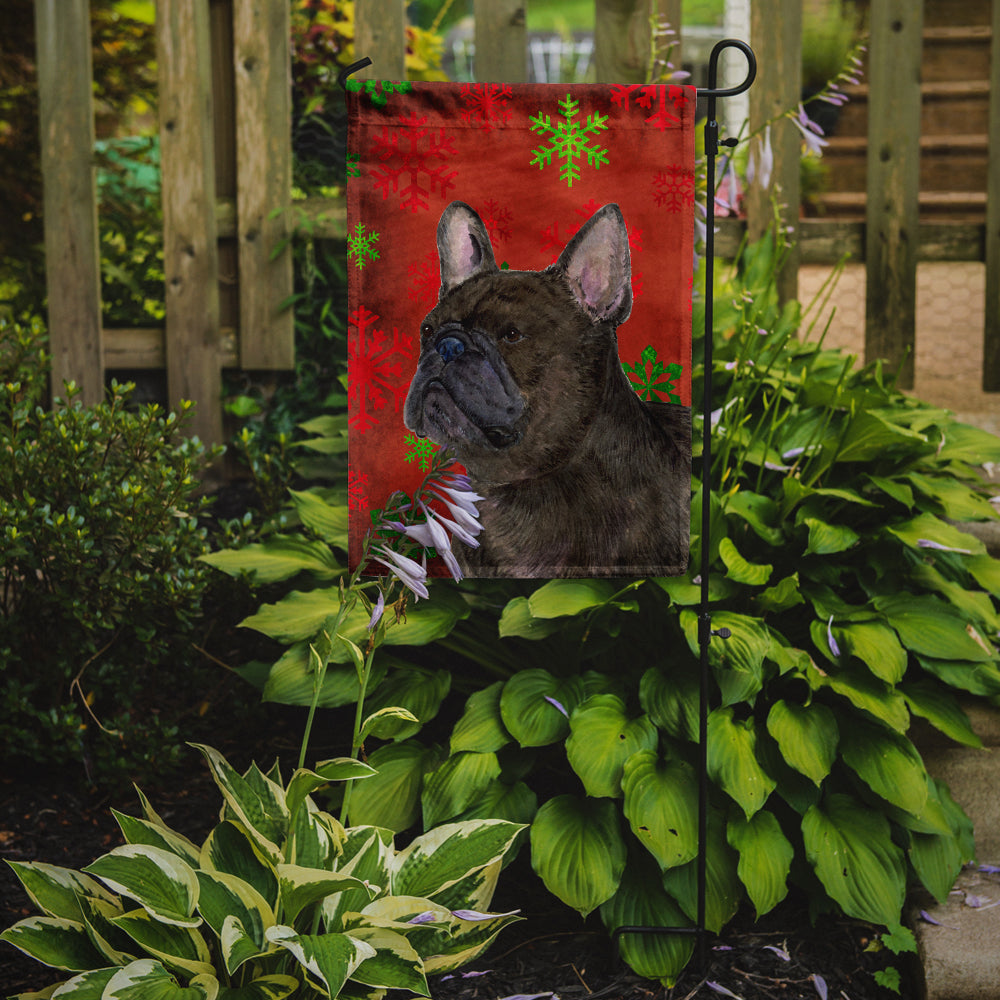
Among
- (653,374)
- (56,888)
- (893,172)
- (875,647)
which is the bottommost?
(56,888)

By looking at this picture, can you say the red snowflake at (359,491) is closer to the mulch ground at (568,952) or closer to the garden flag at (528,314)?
the garden flag at (528,314)

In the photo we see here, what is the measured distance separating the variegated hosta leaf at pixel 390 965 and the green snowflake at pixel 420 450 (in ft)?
2.83

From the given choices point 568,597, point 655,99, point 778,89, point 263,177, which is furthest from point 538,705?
point 778,89

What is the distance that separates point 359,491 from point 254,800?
2.03 ft

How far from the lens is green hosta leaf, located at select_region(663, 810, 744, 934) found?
2.10 m

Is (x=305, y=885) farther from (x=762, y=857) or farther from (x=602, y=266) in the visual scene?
(x=602, y=266)

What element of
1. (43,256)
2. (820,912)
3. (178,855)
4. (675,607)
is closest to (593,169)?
(675,607)

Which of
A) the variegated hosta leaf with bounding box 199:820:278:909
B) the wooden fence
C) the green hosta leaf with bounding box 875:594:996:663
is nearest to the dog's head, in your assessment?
the variegated hosta leaf with bounding box 199:820:278:909

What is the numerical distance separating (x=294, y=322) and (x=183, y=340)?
403mm

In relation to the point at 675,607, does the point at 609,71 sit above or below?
above

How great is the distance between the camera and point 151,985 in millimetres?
1573

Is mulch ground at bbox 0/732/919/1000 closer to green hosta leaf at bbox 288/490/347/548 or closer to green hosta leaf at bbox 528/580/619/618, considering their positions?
green hosta leaf at bbox 528/580/619/618

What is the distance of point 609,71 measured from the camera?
3.41 m

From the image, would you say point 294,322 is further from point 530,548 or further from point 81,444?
point 530,548
